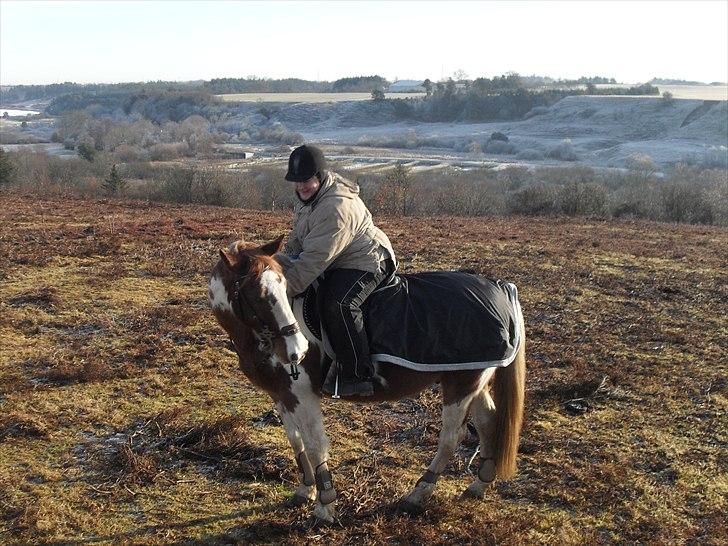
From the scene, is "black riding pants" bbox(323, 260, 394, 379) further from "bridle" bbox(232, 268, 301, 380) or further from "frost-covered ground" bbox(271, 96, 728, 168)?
"frost-covered ground" bbox(271, 96, 728, 168)

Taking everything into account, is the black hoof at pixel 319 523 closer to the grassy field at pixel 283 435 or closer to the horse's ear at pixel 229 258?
the grassy field at pixel 283 435

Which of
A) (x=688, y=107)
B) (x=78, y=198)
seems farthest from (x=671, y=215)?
(x=688, y=107)

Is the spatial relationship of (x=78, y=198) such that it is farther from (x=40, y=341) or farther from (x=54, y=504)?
(x=54, y=504)

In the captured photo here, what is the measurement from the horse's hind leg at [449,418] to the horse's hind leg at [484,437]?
18 cm

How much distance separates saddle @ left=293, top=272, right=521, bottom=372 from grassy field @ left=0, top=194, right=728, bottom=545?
1.24 m

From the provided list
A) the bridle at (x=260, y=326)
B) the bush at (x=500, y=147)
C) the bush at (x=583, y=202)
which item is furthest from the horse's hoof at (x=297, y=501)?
the bush at (x=500, y=147)

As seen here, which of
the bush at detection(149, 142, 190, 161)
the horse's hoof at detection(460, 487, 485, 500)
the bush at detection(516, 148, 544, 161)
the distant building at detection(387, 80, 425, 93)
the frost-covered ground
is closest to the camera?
the horse's hoof at detection(460, 487, 485, 500)

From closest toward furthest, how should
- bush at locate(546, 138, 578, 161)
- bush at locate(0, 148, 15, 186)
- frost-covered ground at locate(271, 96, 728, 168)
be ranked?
bush at locate(0, 148, 15, 186), frost-covered ground at locate(271, 96, 728, 168), bush at locate(546, 138, 578, 161)

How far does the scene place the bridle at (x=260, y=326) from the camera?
3.59m

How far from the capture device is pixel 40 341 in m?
7.70

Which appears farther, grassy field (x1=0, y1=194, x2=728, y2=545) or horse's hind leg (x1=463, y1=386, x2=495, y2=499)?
horse's hind leg (x1=463, y1=386, x2=495, y2=499)

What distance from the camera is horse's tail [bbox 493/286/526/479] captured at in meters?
4.50

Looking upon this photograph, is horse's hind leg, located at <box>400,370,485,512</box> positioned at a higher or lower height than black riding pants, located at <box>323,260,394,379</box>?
lower

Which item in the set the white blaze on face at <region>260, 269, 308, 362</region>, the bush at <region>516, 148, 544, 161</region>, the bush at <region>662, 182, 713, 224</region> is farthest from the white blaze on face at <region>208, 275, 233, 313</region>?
the bush at <region>516, 148, 544, 161</region>
